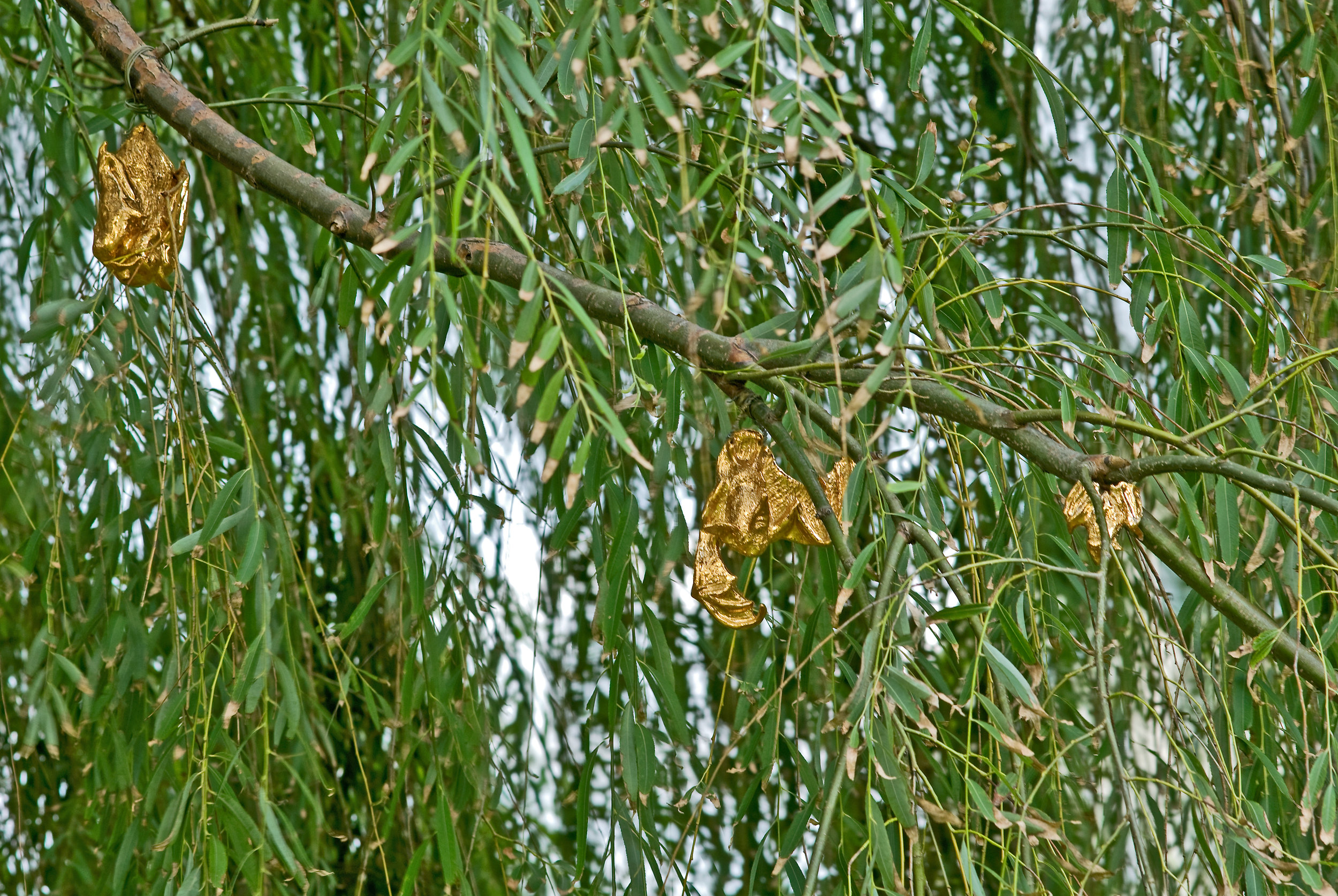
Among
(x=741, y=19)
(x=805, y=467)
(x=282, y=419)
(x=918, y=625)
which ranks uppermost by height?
(x=282, y=419)

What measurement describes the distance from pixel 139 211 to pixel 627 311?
45 cm

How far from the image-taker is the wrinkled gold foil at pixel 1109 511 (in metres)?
0.76

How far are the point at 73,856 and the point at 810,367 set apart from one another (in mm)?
1132

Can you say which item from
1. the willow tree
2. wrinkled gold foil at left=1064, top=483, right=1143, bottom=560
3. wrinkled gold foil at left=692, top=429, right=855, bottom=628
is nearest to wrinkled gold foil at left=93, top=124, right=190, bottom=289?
the willow tree

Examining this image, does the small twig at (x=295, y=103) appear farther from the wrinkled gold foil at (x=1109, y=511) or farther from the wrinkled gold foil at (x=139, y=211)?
the wrinkled gold foil at (x=1109, y=511)

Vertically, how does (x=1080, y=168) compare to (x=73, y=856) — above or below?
above

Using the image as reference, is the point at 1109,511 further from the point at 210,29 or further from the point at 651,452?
the point at 210,29

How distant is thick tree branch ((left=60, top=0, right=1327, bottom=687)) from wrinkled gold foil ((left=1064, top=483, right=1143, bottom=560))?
0.08ft

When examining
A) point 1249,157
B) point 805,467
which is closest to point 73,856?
point 805,467

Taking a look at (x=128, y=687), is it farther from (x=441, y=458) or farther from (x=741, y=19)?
(x=741, y=19)

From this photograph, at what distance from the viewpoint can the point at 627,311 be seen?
716mm

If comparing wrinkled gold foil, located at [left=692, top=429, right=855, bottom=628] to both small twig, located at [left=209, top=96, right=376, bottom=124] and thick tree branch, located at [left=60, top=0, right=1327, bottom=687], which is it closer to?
thick tree branch, located at [left=60, top=0, right=1327, bottom=687]

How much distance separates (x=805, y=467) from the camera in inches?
29.7

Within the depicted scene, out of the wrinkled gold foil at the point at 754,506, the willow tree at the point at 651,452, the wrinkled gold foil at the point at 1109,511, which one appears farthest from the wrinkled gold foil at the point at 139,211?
the wrinkled gold foil at the point at 1109,511
